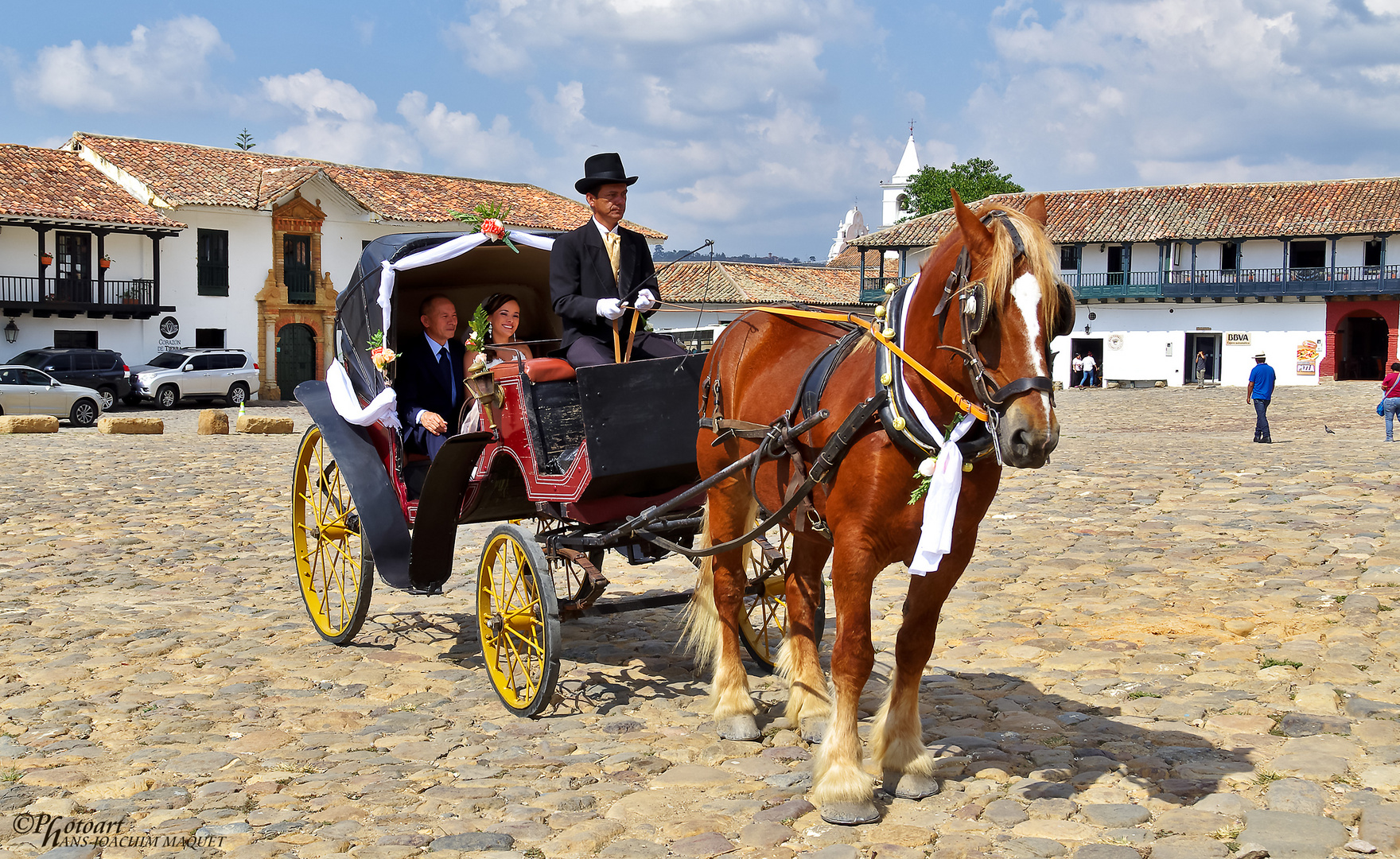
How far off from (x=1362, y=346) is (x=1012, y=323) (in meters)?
56.3

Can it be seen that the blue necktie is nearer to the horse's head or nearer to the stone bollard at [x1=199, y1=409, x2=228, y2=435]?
the horse's head

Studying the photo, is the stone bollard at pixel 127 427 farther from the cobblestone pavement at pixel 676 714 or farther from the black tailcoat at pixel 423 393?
the black tailcoat at pixel 423 393

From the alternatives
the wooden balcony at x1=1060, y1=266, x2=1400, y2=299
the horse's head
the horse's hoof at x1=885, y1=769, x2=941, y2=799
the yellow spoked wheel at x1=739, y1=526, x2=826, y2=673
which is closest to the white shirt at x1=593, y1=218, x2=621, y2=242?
the yellow spoked wheel at x1=739, y1=526, x2=826, y2=673

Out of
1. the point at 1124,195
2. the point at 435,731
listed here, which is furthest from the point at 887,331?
the point at 1124,195

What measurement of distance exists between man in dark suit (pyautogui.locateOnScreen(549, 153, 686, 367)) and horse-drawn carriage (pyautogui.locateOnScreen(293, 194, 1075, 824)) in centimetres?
35

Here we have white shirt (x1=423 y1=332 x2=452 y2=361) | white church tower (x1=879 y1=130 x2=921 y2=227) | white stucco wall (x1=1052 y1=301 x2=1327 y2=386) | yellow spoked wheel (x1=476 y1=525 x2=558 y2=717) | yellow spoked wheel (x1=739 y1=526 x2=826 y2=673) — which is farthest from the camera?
white church tower (x1=879 y1=130 x2=921 y2=227)

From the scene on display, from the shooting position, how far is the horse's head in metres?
3.84

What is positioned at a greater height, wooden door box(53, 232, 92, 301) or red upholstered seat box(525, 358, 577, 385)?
wooden door box(53, 232, 92, 301)

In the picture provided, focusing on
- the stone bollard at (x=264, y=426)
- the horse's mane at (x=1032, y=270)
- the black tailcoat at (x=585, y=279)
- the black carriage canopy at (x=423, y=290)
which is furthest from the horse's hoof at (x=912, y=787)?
the stone bollard at (x=264, y=426)

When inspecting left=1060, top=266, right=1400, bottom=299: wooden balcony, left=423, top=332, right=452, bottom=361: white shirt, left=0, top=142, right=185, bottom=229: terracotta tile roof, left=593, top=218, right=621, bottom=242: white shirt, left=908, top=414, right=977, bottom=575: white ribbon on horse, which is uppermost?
left=0, top=142, right=185, bottom=229: terracotta tile roof

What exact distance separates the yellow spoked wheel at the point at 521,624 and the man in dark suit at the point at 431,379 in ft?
4.23

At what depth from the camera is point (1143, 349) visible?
53500mm

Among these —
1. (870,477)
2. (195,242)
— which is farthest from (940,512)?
(195,242)

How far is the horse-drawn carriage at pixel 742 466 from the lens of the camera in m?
4.16
